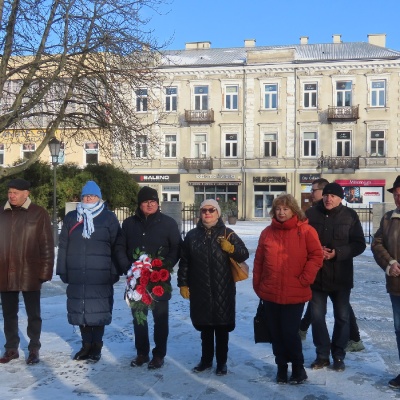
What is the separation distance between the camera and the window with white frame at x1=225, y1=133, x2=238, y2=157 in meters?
38.9

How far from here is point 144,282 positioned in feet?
17.8

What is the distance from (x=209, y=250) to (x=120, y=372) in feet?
4.68

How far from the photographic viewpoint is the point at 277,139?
38.3 metres

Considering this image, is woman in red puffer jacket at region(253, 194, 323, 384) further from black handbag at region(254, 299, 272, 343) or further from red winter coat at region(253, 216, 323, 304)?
black handbag at region(254, 299, 272, 343)

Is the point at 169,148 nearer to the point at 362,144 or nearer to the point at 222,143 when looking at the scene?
the point at 222,143

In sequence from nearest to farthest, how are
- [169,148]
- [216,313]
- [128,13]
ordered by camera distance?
[216,313] < [128,13] < [169,148]

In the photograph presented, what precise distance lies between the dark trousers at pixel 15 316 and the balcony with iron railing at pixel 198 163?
33037 millimetres

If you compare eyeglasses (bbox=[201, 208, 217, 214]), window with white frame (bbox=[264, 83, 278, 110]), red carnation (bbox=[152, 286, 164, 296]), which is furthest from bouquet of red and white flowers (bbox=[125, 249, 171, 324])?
window with white frame (bbox=[264, 83, 278, 110])

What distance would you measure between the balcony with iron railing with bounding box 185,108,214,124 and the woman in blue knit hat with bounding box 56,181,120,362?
33253 mm

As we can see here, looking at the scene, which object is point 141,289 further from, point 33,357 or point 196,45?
point 196,45

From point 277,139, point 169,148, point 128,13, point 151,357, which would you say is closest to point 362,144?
point 277,139

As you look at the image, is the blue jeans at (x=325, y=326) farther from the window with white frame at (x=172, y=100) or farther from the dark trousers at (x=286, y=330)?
the window with white frame at (x=172, y=100)

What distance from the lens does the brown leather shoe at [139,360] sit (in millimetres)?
5547

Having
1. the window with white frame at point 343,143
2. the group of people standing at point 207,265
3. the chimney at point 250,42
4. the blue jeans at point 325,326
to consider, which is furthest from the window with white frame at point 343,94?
the blue jeans at point 325,326
